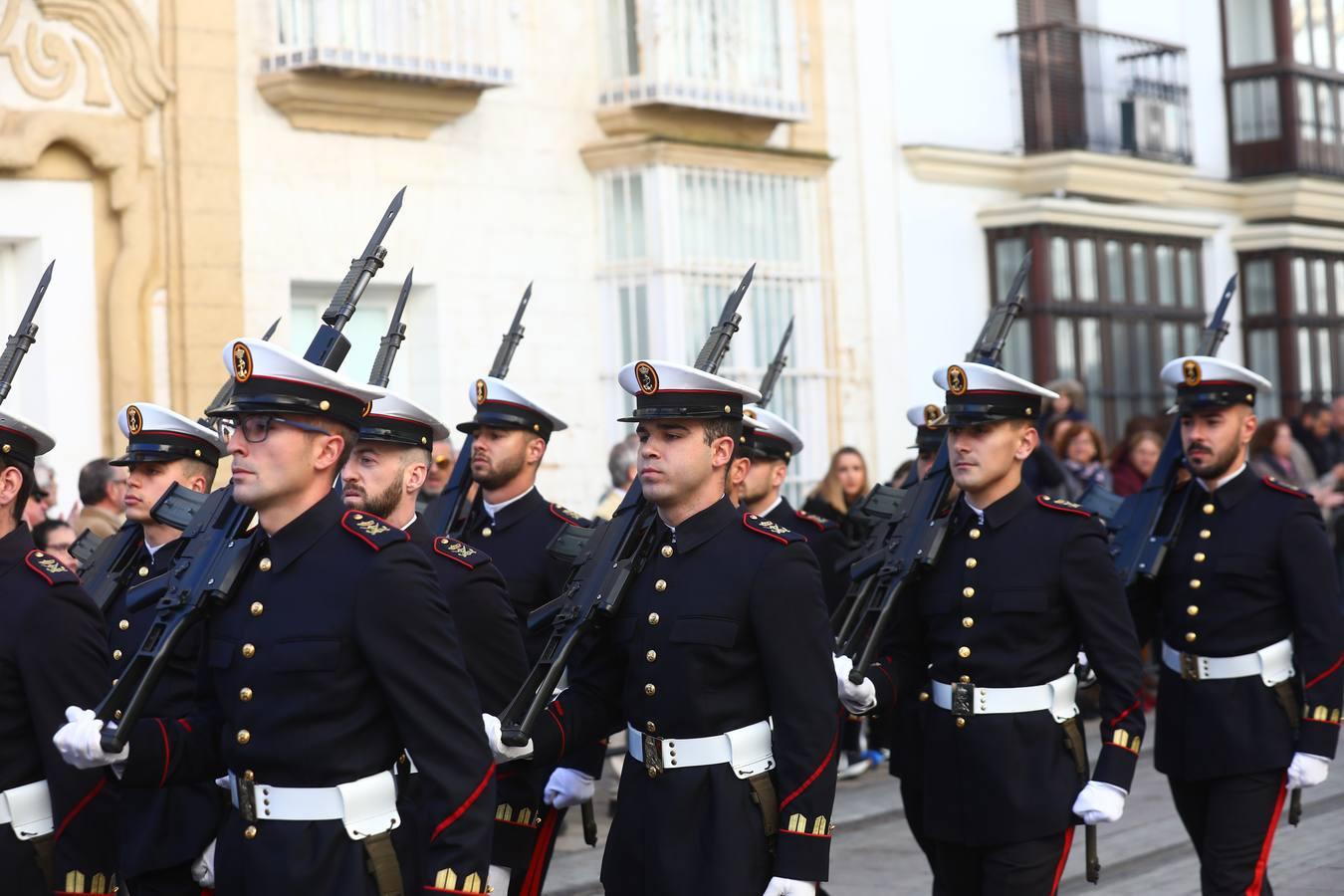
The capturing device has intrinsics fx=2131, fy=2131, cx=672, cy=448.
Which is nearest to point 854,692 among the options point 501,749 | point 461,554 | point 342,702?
point 461,554

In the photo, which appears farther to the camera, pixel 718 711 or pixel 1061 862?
pixel 1061 862

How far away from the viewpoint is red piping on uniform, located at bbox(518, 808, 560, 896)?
21.9ft

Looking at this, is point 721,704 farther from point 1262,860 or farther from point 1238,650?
point 1238,650

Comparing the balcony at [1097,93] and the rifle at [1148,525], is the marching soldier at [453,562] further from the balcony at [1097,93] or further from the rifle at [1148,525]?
the balcony at [1097,93]

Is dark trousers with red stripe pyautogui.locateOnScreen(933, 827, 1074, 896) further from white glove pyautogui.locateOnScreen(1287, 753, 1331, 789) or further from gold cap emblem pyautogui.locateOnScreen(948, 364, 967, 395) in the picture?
gold cap emblem pyautogui.locateOnScreen(948, 364, 967, 395)

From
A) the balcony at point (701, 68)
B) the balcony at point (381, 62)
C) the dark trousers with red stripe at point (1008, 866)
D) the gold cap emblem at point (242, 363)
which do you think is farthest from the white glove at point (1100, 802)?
the balcony at point (701, 68)

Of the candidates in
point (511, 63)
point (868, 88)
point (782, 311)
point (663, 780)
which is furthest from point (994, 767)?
point (868, 88)

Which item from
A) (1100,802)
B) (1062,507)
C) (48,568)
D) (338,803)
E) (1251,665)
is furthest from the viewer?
(1251,665)

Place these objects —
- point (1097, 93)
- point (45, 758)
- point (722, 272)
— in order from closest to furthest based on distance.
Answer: point (45, 758)
point (722, 272)
point (1097, 93)

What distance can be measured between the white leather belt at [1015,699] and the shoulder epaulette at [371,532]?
2184mm

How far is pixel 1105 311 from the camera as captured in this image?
18891 millimetres

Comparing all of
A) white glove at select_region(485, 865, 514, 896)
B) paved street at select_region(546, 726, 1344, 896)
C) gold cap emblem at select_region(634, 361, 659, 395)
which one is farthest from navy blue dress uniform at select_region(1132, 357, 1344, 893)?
gold cap emblem at select_region(634, 361, 659, 395)

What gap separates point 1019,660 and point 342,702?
2.37 meters

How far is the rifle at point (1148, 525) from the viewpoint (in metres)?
7.30
